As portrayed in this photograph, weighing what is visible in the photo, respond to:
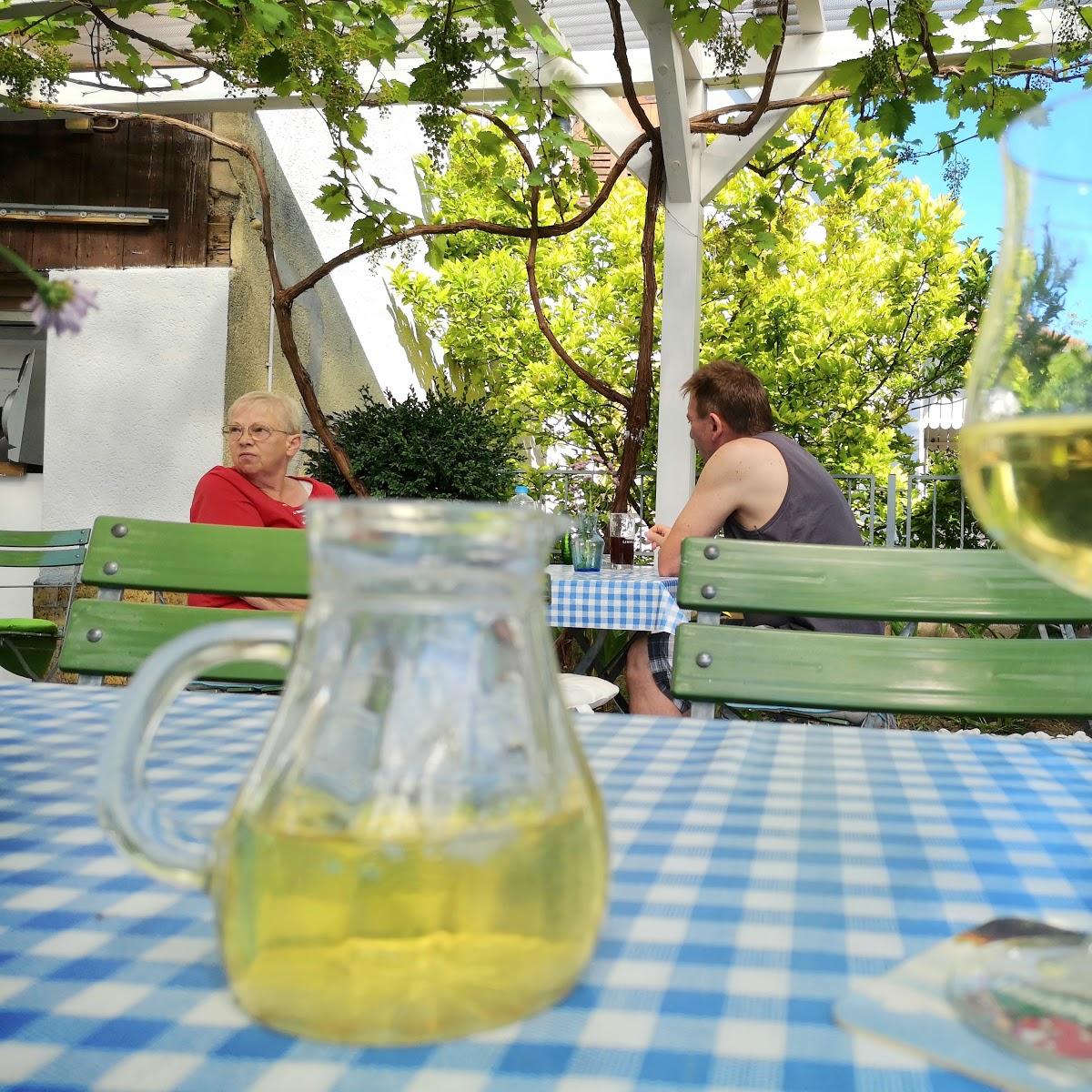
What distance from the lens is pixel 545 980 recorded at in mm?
358

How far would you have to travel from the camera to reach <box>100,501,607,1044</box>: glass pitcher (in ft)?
1.09

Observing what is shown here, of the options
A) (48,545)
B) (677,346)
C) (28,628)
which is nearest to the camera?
(48,545)

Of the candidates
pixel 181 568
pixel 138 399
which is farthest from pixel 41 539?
pixel 181 568

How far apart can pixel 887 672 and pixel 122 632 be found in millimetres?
987

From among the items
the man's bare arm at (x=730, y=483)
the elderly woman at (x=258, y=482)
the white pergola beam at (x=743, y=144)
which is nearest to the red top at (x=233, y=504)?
the elderly woman at (x=258, y=482)

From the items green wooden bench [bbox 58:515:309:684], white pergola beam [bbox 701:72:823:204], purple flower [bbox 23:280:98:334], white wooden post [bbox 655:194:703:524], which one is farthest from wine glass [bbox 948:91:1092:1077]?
white pergola beam [bbox 701:72:823:204]

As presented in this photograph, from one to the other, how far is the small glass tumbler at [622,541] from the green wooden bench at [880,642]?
7.60 ft

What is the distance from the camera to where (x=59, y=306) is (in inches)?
15.1

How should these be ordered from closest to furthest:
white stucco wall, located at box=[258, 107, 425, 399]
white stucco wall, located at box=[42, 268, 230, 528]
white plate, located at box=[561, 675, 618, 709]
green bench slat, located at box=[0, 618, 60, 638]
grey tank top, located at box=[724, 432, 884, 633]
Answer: white plate, located at box=[561, 675, 618, 709] → grey tank top, located at box=[724, 432, 884, 633] → green bench slat, located at box=[0, 618, 60, 638] → white stucco wall, located at box=[42, 268, 230, 528] → white stucco wall, located at box=[258, 107, 425, 399]

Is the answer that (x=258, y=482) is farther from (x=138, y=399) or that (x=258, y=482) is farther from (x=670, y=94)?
(x=138, y=399)

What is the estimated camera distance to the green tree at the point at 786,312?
888cm

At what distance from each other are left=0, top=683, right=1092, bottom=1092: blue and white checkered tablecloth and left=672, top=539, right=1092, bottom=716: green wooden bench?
481 mm

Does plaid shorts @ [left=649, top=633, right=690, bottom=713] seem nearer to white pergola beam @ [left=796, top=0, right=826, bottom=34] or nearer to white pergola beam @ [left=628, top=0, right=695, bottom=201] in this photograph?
white pergola beam @ [left=628, top=0, right=695, bottom=201]

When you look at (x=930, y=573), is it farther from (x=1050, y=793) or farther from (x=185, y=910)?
(x=185, y=910)
